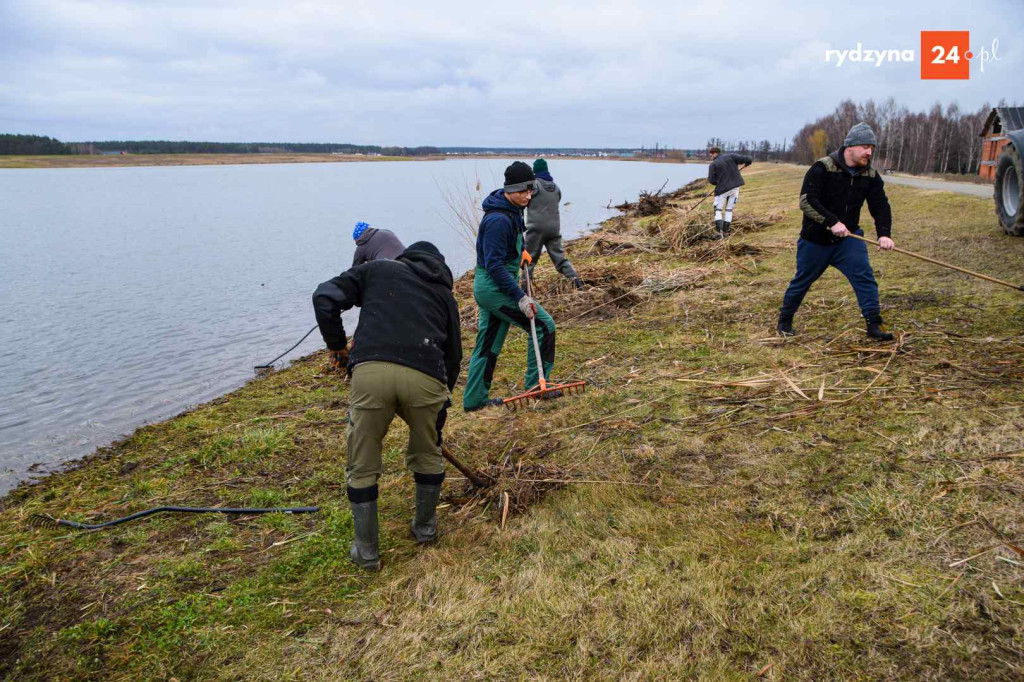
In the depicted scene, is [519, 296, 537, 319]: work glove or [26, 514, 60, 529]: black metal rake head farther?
[519, 296, 537, 319]: work glove

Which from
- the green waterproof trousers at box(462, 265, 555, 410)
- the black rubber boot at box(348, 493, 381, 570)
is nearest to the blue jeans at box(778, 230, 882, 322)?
the green waterproof trousers at box(462, 265, 555, 410)

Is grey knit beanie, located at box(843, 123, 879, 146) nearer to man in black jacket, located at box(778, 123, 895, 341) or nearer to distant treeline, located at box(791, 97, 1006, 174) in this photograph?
man in black jacket, located at box(778, 123, 895, 341)

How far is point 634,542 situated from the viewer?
3.58 meters

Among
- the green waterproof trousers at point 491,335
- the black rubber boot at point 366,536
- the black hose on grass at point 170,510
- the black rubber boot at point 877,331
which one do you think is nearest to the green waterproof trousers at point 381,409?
the black rubber boot at point 366,536

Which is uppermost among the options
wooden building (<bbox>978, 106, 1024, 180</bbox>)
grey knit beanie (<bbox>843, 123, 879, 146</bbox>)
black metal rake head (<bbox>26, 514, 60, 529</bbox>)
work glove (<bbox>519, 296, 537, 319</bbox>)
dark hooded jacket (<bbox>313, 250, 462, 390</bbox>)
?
wooden building (<bbox>978, 106, 1024, 180</bbox>)

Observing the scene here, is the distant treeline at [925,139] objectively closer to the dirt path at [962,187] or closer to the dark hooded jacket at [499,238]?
the dirt path at [962,187]

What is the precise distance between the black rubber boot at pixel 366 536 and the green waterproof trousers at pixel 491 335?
2394 millimetres

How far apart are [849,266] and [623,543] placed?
412cm

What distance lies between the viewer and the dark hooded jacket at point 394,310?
3357 millimetres

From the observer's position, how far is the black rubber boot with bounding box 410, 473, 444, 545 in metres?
3.76

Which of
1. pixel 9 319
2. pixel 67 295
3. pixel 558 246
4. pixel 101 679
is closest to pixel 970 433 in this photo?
pixel 101 679

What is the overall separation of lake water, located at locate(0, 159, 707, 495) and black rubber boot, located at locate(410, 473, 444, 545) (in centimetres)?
450

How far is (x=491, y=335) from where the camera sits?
5840 mm

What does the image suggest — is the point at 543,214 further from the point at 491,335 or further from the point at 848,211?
the point at 848,211
